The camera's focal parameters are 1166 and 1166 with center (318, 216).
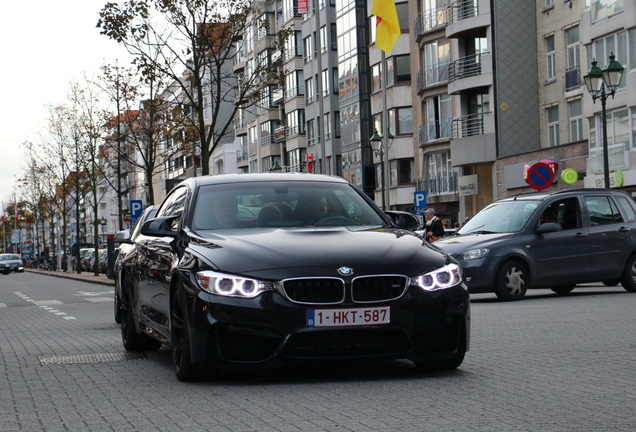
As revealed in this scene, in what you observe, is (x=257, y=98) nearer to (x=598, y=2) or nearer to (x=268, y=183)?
(x=598, y=2)

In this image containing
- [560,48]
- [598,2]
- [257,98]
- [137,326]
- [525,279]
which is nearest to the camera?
[137,326]

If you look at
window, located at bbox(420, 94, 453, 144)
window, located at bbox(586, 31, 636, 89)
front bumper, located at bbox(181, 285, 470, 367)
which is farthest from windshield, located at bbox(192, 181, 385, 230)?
window, located at bbox(420, 94, 453, 144)

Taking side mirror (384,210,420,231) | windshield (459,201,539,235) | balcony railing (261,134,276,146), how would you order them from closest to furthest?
side mirror (384,210,420,231)
windshield (459,201,539,235)
balcony railing (261,134,276,146)

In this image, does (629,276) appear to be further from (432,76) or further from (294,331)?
(432,76)

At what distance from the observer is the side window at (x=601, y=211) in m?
19.0

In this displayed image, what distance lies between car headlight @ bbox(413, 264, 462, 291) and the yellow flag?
3053 centimetres

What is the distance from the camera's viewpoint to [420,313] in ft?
25.7

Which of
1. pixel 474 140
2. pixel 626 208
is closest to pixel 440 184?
pixel 474 140

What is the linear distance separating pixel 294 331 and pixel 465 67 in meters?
47.7

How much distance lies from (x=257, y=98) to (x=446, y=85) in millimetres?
22414

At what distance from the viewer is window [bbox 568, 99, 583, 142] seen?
152ft

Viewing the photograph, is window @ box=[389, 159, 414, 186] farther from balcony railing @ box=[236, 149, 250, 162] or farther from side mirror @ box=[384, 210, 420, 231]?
side mirror @ box=[384, 210, 420, 231]

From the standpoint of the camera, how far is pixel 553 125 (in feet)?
161

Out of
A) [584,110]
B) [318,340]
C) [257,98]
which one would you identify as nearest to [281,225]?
[318,340]
